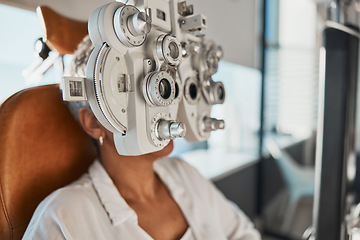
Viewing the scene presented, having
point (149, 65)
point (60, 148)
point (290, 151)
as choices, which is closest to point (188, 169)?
point (60, 148)

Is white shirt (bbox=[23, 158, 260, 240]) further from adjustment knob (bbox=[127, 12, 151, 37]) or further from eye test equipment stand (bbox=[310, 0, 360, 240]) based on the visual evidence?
adjustment knob (bbox=[127, 12, 151, 37])

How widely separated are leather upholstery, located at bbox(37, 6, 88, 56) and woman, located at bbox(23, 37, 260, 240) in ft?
0.39

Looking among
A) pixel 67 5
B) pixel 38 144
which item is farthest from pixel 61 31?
pixel 38 144

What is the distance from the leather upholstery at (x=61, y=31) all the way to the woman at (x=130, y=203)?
118 mm

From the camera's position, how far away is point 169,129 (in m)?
0.55

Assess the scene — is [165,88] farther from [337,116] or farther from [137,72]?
[337,116]

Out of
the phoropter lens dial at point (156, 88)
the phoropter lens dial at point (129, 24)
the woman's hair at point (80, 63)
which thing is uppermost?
the phoropter lens dial at point (129, 24)

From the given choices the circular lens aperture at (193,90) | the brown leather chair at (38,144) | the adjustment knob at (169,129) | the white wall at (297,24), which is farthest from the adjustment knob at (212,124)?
the white wall at (297,24)

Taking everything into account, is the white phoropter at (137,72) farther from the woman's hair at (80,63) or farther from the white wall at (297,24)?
the white wall at (297,24)

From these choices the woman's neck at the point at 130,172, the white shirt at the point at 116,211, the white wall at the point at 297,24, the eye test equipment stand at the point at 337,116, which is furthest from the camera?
the white wall at the point at 297,24

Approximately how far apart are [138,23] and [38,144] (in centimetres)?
49

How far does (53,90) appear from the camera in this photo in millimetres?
795

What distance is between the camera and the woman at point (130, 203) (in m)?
0.65

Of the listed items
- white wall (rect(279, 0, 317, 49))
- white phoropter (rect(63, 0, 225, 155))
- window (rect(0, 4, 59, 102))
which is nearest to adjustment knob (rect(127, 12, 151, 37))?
white phoropter (rect(63, 0, 225, 155))
